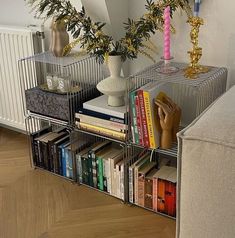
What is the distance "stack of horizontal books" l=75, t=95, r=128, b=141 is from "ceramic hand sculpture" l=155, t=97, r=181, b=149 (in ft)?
0.70

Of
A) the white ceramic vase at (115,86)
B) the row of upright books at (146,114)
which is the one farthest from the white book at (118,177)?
the white ceramic vase at (115,86)

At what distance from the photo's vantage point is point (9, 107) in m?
2.74

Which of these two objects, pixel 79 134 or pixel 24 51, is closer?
pixel 79 134

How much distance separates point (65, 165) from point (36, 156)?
0.25 m

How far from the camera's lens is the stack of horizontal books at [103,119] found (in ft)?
6.24

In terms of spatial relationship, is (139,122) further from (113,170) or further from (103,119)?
(113,170)

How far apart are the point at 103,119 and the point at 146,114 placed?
11.5 inches

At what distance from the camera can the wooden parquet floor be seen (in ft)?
5.99

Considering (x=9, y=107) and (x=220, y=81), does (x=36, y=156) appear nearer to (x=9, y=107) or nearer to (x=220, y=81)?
(x=9, y=107)

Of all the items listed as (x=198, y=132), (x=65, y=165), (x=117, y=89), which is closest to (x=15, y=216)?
(x=65, y=165)

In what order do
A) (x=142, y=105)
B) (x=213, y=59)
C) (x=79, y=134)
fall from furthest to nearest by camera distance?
(x=79, y=134) → (x=213, y=59) → (x=142, y=105)

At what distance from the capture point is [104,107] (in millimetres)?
1977

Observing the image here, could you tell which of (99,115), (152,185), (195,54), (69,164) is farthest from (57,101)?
(195,54)

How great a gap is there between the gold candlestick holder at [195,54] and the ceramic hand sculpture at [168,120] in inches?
6.6
